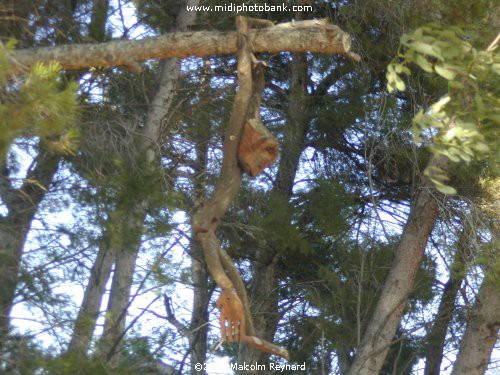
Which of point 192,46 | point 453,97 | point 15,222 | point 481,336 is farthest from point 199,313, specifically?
point 453,97

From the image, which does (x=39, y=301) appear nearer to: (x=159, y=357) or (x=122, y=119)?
(x=122, y=119)

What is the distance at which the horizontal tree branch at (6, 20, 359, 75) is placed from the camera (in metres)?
4.85

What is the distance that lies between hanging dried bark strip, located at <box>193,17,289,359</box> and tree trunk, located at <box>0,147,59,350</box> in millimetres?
2401

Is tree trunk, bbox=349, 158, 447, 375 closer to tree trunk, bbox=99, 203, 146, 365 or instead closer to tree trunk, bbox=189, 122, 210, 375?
tree trunk, bbox=189, 122, 210, 375

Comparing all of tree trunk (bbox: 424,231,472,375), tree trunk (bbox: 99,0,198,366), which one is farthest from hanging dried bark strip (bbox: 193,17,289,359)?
tree trunk (bbox: 424,231,472,375)

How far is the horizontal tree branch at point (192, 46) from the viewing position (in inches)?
191

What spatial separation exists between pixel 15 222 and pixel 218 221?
313 cm

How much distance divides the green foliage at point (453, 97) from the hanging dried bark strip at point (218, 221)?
0.77 metres

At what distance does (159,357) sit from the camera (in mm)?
9016

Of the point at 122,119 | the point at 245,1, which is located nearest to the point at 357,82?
the point at 245,1

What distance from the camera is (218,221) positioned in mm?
4383

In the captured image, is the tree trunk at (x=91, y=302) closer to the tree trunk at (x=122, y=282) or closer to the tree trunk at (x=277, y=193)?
the tree trunk at (x=122, y=282)

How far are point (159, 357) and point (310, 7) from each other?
3.94 metres

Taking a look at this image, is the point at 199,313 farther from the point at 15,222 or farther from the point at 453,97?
the point at 453,97
